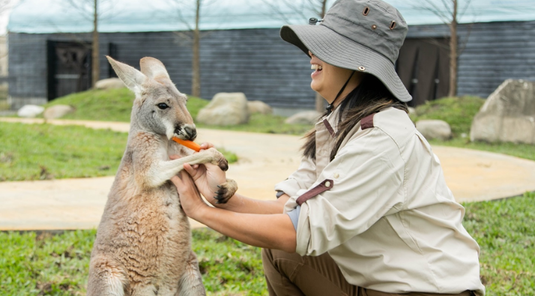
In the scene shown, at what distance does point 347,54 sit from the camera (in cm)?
237

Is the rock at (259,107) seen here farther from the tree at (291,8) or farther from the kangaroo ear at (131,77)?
the kangaroo ear at (131,77)

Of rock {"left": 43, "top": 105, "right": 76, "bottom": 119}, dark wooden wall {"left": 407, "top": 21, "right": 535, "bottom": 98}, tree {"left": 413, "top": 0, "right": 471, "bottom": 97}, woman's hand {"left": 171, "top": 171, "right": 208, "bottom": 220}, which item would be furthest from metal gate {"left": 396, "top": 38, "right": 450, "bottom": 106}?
woman's hand {"left": 171, "top": 171, "right": 208, "bottom": 220}

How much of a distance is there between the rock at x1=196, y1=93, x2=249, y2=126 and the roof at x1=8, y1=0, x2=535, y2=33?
3748 mm

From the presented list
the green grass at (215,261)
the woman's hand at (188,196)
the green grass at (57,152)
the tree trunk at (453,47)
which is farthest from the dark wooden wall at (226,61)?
the woman's hand at (188,196)

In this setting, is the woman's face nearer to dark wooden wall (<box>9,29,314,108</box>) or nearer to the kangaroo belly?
the kangaroo belly

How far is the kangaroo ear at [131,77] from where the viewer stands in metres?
2.72

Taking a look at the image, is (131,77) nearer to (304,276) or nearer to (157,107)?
(157,107)

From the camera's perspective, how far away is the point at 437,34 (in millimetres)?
16766

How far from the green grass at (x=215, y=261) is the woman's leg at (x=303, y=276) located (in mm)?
737

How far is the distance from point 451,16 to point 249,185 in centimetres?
1215

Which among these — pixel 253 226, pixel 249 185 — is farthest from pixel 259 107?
pixel 253 226

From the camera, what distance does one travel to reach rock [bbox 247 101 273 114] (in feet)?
59.7

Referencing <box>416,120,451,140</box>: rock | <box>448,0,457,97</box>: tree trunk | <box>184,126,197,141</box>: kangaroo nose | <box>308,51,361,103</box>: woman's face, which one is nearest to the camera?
<box>308,51,361,103</box>: woman's face

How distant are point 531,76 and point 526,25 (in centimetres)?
144
